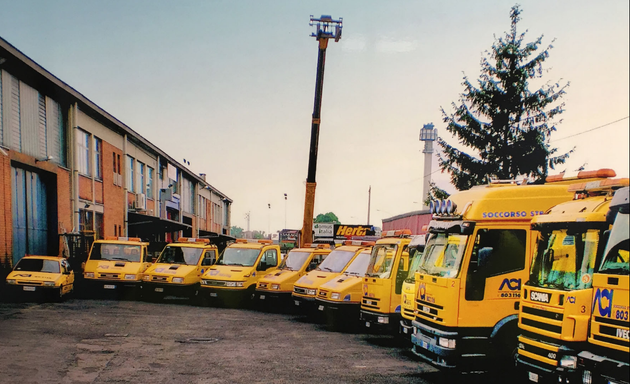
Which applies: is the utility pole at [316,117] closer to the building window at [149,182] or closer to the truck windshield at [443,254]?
the truck windshield at [443,254]

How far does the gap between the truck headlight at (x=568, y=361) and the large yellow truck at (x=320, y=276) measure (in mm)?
8609

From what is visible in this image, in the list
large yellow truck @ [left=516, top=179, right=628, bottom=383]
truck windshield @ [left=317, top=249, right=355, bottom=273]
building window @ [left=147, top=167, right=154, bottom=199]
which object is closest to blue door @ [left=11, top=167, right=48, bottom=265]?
truck windshield @ [left=317, top=249, right=355, bottom=273]

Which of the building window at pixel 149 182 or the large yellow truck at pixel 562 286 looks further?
the building window at pixel 149 182

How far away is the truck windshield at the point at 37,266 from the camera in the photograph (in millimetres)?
16859

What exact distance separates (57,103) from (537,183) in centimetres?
2160

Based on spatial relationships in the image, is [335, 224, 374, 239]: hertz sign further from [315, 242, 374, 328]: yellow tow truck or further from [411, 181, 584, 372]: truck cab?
[411, 181, 584, 372]: truck cab

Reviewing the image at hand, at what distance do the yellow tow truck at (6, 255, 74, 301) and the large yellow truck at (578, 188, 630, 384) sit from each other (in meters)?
15.1

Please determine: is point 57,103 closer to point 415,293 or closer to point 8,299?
point 8,299

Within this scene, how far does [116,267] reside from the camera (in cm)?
1839

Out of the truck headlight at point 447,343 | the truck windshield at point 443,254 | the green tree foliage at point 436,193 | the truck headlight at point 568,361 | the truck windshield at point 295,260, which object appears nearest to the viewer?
the truck headlight at point 568,361

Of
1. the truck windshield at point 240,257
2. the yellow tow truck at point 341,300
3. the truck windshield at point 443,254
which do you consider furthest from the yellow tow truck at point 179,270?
the truck windshield at point 443,254

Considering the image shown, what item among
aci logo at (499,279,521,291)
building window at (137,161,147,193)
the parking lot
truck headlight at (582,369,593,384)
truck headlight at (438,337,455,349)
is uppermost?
building window at (137,161,147,193)

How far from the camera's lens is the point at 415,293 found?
9328 millimetres

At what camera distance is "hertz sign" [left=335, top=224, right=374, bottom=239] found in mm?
49969
